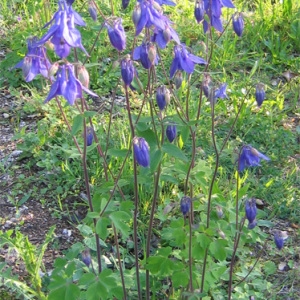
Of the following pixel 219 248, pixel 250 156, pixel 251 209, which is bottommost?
pixel 219 248

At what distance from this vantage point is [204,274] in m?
2.18

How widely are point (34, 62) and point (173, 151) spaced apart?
511 mm

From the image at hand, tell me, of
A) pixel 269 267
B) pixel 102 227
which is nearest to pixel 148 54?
pixel 102 227

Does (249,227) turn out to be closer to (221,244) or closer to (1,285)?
(221,244)

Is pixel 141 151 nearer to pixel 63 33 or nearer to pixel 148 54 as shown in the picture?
pixel 148 54

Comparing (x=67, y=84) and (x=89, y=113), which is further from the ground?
(x=67, y=84)

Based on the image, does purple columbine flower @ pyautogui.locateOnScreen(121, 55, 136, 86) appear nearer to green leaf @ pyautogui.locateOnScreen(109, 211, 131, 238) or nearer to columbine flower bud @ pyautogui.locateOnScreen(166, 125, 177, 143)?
columbine flower bud @ pyautogui.locateOnScreen(166, 125, 177, 143)

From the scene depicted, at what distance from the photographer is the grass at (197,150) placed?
2.08 m

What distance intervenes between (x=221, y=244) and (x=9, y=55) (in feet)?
7.39

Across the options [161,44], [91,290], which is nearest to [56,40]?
[161,44]

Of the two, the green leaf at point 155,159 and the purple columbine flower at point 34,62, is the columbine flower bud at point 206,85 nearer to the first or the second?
the green leaf at point 155,159

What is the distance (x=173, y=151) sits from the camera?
1882mm

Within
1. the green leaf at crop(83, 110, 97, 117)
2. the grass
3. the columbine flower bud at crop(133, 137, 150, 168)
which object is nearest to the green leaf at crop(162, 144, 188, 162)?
the grass

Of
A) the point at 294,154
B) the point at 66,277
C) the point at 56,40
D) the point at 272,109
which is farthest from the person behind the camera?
the point at 272,109
